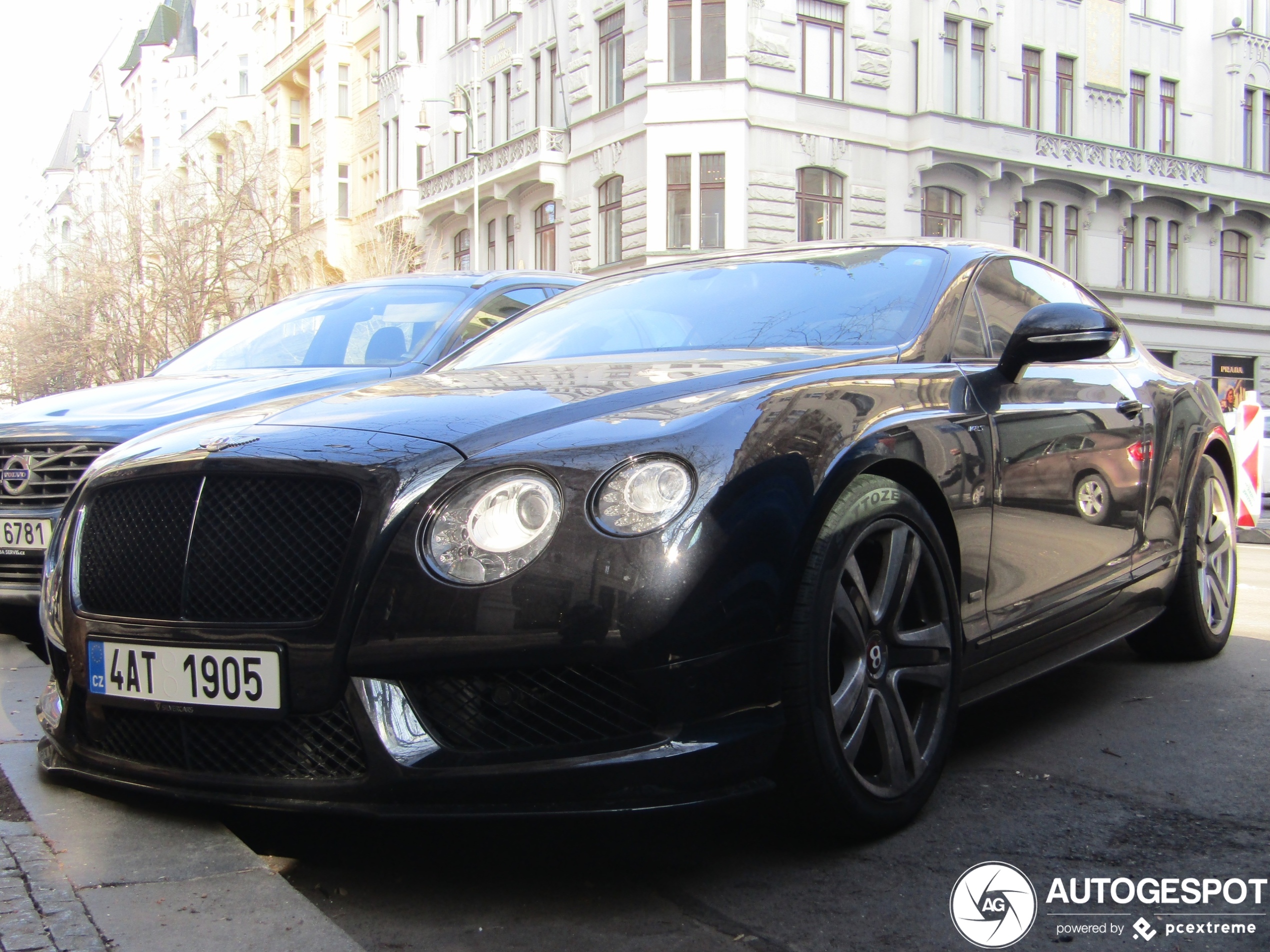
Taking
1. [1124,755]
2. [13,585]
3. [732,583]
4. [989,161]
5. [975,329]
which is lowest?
[1124,755]

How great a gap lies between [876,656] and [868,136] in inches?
1082

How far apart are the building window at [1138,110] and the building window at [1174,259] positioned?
2.33 meters

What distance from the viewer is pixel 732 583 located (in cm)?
251

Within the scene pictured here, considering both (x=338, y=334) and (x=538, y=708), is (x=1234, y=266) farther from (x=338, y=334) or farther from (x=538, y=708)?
(x=538, y=708)

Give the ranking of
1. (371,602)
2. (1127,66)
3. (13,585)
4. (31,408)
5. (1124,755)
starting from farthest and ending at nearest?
(1127,66), (31,408), (13,585), (1124,755), (371,602)

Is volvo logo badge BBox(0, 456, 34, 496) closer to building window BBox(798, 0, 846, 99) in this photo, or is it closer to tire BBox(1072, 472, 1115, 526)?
tire BBox(1072, 472, 1115, 526)

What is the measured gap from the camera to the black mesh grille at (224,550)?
2.57 meters

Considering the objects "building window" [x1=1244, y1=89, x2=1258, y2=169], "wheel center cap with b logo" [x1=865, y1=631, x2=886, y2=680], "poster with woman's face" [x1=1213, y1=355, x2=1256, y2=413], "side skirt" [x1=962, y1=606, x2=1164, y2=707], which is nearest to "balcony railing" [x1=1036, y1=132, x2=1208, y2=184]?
"building window" [x1=1244, y1=89, x2=1258, y2=169]

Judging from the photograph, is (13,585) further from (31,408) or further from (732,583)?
(732,583)

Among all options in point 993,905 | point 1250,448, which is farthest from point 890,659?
point 1250,448

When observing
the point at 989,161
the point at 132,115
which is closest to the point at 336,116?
the point at 989,161

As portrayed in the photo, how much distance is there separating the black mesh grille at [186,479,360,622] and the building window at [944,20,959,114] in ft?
97.7

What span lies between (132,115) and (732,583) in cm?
8541

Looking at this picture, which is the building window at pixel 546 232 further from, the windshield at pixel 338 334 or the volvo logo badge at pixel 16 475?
the volvo logo badge at pixel 16 475
